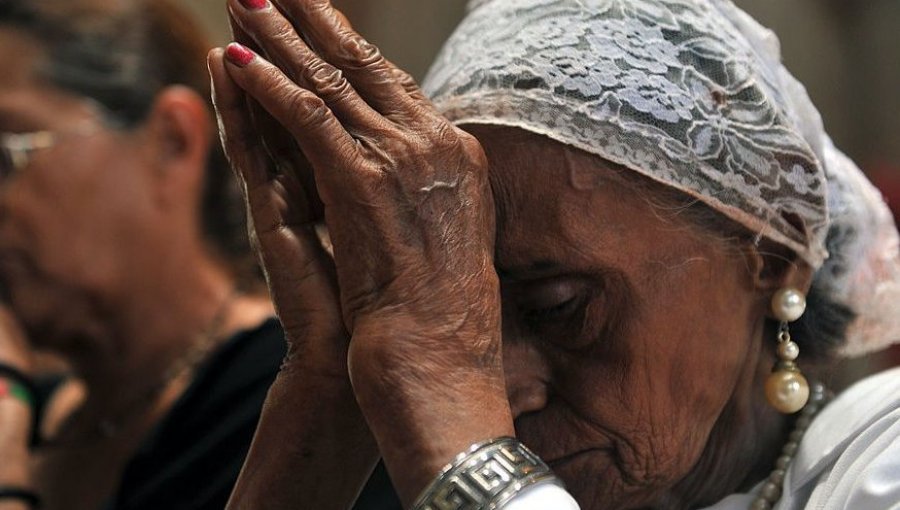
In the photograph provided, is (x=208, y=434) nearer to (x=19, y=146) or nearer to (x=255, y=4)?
(x=19, y=146)

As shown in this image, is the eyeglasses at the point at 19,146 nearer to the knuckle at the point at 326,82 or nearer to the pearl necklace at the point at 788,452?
the knuckle at the point at 326,82

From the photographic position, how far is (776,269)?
1.53m

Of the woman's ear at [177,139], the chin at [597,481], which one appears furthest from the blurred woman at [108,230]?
the chin at [597,481]

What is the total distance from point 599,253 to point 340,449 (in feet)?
1.22

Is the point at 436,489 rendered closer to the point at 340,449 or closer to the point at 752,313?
the point at 340,449

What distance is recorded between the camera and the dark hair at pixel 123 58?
2.47 metres

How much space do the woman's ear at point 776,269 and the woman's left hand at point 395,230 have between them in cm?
37

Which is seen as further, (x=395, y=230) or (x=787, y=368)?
(x=787, y=368)

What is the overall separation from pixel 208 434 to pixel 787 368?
3.24ft

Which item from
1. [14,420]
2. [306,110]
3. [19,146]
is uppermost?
[306,110]

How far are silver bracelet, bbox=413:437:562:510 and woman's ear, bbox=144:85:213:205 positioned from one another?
1367 millimetres

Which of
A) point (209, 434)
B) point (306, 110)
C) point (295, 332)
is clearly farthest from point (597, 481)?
point (209, 434)

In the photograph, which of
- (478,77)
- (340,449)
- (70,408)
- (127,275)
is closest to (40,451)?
(70,408)

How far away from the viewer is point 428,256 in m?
1.29
